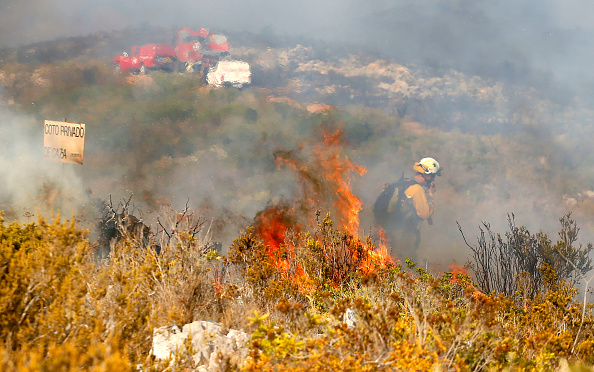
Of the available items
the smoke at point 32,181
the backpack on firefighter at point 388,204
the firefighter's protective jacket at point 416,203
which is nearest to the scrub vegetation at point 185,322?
the firefighter's protective jacket at point 416,203

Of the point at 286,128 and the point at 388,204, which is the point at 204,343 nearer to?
the point at 388,204

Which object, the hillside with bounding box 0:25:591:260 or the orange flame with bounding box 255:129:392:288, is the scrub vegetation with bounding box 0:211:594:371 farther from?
the hillside with bounding box 0:25:591:260

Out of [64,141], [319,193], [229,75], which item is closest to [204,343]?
[64,141]

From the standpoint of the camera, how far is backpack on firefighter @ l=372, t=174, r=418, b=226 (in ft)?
44.3

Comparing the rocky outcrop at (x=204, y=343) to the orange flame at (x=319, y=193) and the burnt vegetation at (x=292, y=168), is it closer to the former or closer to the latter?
the burnt vegetation at (x=292, y=168)

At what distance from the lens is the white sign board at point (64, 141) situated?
1053cm

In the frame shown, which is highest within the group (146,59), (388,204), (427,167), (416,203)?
(146,59)

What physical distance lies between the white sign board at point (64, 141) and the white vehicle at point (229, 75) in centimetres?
903

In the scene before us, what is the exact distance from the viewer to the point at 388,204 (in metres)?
14.2

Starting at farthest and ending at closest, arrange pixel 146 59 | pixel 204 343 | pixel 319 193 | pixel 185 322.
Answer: pixel 146 59 < pixel 319 193 < pixel 185 322 < pixel 204 343

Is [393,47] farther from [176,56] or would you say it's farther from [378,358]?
[378,358]

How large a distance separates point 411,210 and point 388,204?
770 millimetres

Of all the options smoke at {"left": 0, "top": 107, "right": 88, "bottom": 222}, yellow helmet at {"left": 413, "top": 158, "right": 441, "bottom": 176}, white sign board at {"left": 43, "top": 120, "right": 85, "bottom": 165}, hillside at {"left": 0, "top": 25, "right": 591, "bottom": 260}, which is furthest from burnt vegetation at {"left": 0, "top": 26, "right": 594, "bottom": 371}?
yellow helmet at {"left": 413, "top": 158, "right": 441, "bottom": 176}

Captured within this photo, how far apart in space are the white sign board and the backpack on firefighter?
8610mm
